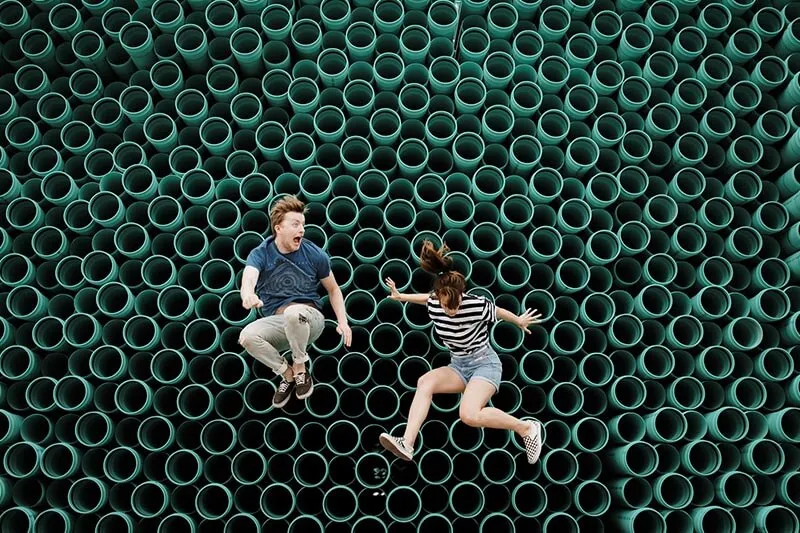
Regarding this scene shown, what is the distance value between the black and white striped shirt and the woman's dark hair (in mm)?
105

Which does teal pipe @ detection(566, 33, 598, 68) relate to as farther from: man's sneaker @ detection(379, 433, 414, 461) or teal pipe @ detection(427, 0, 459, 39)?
man's sneaker @ detection(379, 433, 414, 461)

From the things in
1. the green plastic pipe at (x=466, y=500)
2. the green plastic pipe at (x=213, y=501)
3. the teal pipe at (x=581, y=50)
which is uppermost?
the teal pipe at (x=581, y=50)

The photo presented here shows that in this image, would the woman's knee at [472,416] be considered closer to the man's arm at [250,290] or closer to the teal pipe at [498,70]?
the man's arm at [250,290]

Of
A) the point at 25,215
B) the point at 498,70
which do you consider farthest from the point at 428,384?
the point at 25,215

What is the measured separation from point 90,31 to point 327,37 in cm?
175

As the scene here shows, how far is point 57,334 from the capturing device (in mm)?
3443

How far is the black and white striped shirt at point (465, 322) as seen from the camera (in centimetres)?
279

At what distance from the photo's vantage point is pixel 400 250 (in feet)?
11.9

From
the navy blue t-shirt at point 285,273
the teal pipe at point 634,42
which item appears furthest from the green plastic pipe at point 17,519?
the teal pipe at point 634,42

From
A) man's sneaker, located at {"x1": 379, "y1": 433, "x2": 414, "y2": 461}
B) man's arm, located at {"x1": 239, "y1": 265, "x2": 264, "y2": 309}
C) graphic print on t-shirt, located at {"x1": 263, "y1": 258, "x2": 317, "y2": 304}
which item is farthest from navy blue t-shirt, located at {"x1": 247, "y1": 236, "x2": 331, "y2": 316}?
man's sneaker, located at {"x1": 379, "y1": 433, "x2": 414, "y2": 461}

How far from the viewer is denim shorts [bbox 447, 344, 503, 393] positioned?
2.85m

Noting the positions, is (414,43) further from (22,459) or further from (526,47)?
(22,459)

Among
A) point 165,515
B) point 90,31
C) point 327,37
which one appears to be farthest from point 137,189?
point 165,515

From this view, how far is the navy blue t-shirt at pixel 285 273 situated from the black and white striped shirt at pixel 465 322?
680mm
